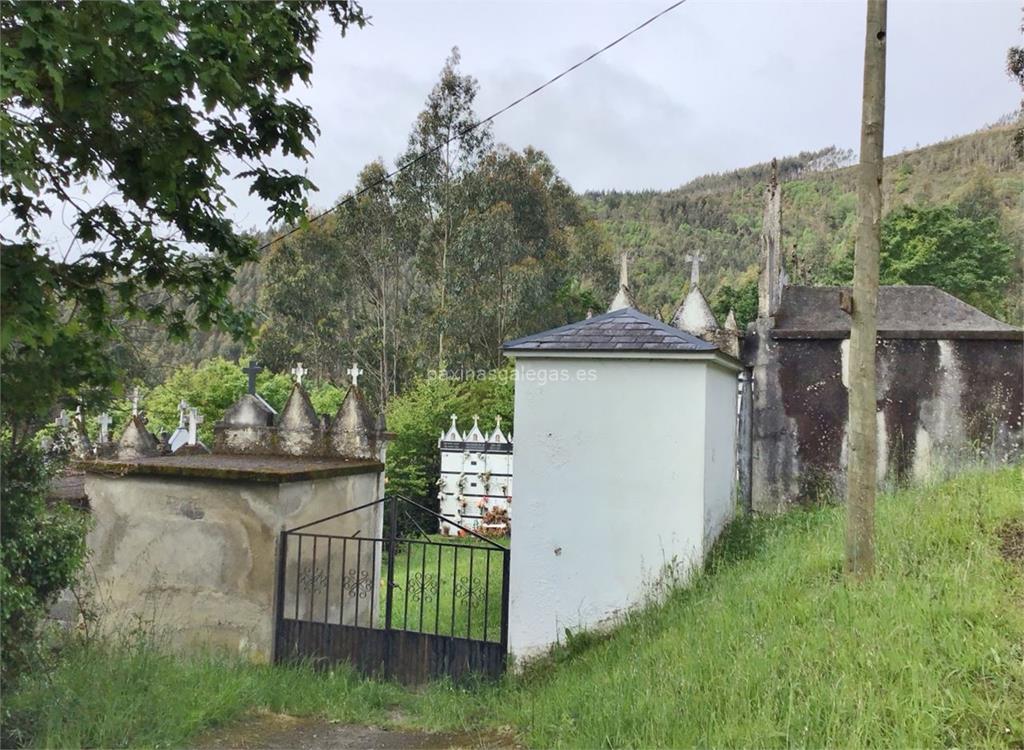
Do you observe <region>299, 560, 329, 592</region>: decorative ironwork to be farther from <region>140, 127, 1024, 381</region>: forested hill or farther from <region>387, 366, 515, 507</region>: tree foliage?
<region>140, 127, 1024, 381</region>: forested hill

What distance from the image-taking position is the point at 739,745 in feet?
11.8

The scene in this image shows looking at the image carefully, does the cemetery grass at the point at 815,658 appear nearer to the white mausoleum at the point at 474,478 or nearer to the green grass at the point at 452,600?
the green grass at the point at 452,600

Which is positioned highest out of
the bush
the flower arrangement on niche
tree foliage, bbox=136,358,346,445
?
tree foliage, bbox=136,358,346,445

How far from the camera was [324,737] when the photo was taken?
5266 millimetres

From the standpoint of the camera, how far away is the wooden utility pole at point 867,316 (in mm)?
4973

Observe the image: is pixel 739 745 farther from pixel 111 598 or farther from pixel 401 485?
pixel 401 485

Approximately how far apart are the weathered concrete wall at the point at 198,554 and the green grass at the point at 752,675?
0.65 m

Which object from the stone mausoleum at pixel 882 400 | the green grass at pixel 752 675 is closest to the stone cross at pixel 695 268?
the stone mausoleum at pixel 882 400

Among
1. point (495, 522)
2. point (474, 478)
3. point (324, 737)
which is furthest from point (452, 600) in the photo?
point (474, 478)

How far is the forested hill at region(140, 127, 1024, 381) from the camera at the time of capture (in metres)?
29.3

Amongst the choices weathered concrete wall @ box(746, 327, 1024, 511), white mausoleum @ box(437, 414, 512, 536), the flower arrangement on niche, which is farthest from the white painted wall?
white mausoleum @ box(437, 414, 512, 536)

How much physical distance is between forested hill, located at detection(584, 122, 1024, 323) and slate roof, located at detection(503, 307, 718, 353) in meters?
38.5

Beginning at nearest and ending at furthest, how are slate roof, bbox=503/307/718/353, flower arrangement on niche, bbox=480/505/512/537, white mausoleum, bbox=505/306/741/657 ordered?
white mausoleum, bbox=505/306/741/657
slate roof, bbox=503/307/718/353
flower arrangement on niche, bbox=480/505/512/537

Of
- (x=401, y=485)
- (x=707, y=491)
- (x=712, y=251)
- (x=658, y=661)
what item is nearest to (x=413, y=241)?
(x=401, y=485)
